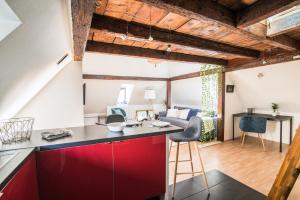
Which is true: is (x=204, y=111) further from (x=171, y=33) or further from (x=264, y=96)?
(x=171, y=33)

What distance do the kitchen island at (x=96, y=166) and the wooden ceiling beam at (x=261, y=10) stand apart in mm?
1362

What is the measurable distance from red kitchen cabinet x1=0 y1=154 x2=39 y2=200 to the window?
526cm

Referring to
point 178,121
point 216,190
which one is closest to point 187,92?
point 178,121

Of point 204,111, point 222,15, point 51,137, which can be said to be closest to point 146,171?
point 51,137

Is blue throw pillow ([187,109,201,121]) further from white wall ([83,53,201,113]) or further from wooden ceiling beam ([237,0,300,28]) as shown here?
wooden ceiling beam ([237,0,300,28])

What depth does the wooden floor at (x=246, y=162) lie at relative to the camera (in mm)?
2581

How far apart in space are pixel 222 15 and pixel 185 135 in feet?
4.88

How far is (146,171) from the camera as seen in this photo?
6.22 feet

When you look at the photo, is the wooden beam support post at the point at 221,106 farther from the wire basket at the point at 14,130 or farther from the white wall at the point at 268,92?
the wire basket at the point at 14,130

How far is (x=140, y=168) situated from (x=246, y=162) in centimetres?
245

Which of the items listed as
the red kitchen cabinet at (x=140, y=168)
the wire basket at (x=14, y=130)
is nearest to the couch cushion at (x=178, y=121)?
the red kitchen cabinet at (x=140, y=168)

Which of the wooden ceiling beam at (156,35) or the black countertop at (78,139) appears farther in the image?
the wooden ceiling beam at (156,35)

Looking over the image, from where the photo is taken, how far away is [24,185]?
3.89 ft

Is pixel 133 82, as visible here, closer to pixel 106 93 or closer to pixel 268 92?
pixel 106 93
